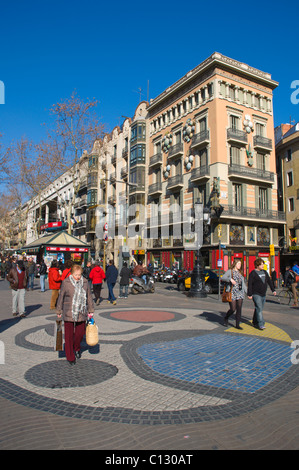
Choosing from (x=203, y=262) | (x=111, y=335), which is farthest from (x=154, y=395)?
(x=203, y=262)

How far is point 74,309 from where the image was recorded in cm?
509

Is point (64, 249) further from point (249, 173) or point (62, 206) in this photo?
point (62, 206)

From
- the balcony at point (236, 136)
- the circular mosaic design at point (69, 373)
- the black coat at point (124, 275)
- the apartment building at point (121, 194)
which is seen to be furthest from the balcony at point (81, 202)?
the circular mosaic design at point (69, 373)

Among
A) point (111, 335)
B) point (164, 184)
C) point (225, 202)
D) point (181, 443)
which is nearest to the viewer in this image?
point (181, 443)

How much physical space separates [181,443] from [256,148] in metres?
31.6

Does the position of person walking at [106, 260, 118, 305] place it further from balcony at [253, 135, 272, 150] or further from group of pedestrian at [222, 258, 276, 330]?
balcony at [253, 135, 272, 150]

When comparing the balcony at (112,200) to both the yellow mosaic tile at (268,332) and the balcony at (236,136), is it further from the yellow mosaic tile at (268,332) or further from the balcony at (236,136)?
the yellow mosaic tile at (268,332)

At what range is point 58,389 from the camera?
4129mm

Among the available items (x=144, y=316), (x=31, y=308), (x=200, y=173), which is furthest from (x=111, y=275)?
(x=200, y=173)

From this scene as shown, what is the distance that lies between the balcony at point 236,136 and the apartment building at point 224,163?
0.06 feet

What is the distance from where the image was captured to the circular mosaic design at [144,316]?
938 centimetres

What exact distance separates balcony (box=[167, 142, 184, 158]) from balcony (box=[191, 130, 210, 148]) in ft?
6.28

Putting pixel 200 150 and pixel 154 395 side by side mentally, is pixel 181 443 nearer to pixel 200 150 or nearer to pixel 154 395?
pixel 154 395

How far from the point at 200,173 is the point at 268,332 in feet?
77.8
